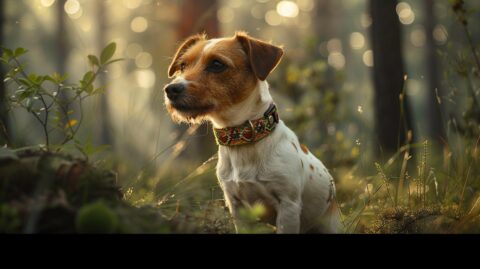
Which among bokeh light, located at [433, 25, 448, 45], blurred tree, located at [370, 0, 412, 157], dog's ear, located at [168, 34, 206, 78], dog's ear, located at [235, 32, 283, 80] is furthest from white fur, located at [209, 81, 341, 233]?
blurred tree, located at [370, 0, 412, 157]

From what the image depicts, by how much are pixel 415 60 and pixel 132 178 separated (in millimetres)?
51290

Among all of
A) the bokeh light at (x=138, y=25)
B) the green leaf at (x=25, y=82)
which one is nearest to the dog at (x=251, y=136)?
the green leaf at (x=25, y=82)

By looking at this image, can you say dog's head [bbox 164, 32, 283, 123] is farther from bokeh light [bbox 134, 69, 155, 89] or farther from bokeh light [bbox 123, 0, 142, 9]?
bokeh light [bbox 123, 0, 142, 9]

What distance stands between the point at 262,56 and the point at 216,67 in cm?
33

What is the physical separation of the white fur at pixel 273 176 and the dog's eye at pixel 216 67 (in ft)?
0.91

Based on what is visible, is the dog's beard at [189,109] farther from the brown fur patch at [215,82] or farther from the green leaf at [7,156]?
the green leaf at [7,156]

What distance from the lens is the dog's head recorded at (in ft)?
11.1

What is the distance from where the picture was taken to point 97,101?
4.07 metres

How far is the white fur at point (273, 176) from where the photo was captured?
3.21 meters

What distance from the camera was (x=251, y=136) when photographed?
10.9ft

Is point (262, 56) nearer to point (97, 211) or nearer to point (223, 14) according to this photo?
point (97, 211)

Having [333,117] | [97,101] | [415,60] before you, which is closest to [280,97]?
[333,117]

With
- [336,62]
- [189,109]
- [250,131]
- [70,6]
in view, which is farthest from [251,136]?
[336,62]
